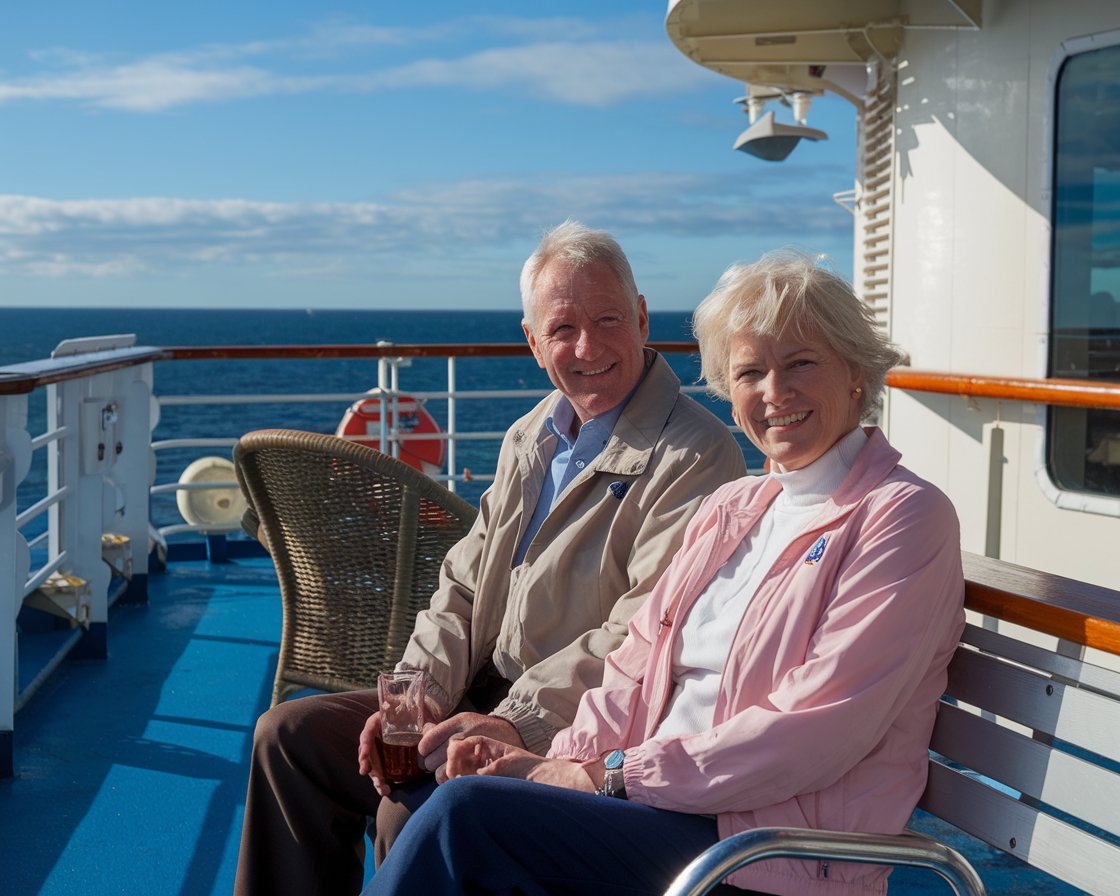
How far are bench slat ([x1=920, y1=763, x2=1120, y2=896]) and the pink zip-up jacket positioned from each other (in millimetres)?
43

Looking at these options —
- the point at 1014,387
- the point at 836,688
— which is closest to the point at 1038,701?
the point at 836,688

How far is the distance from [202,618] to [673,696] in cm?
335

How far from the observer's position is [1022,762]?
56.9 inches

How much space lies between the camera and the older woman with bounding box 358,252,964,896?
58.9 inches

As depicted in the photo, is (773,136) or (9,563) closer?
(9,563)

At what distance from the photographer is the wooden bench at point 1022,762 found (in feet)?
4.35

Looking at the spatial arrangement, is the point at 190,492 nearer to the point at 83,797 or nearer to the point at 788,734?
the point at 83,797

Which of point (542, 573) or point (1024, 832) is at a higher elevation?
point (542, 573)

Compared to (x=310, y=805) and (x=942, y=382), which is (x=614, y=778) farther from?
(x=942, y=382)

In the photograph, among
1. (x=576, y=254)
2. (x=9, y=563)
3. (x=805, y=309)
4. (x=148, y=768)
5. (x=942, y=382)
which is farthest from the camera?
(x=942, y=382)

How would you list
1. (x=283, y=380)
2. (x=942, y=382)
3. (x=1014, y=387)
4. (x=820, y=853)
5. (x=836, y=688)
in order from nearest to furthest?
(x=820, y=853) < (x=836, y=688) < (x=1014, y=387) < (x=942, y=382) < (x=283, y=380)

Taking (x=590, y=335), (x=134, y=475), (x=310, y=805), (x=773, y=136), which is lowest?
(x=310, y=805)

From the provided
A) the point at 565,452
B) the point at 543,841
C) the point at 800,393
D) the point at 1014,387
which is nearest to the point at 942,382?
the point at 1014,387

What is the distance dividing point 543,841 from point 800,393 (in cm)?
69
